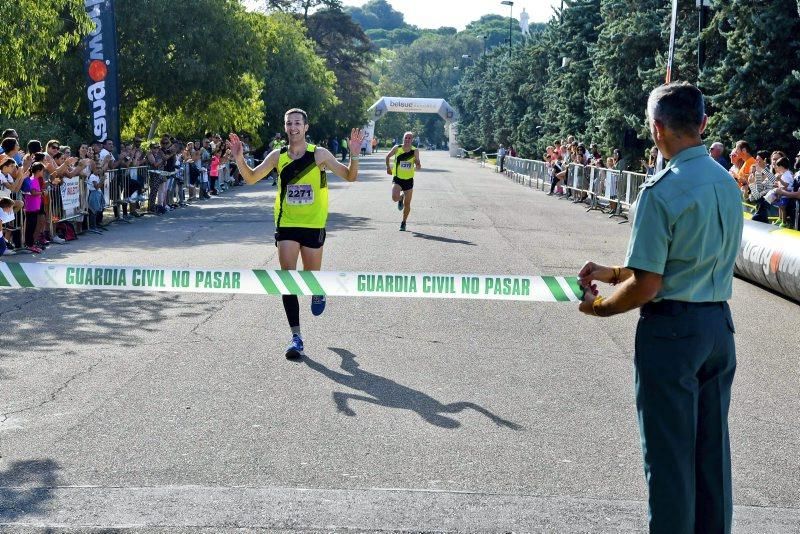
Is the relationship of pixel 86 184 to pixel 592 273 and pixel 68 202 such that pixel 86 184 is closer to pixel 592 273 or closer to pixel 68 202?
pixel 68 202

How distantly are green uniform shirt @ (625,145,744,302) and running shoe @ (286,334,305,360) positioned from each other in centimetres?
495

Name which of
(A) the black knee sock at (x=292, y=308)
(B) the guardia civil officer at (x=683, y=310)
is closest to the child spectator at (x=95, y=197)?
(A) the black knee sock at (x=292, y=308)

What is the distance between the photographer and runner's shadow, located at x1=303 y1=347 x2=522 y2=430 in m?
6.94

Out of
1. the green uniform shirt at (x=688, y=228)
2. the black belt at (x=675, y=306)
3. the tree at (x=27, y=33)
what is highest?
the tree at (x=27, y=33)

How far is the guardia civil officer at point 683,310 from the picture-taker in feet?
13.0

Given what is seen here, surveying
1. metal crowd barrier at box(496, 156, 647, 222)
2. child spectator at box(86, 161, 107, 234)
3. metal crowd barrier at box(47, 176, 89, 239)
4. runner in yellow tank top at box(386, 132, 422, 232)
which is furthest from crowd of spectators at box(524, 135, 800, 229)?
child spectator at box(86, 161, 107, 234)

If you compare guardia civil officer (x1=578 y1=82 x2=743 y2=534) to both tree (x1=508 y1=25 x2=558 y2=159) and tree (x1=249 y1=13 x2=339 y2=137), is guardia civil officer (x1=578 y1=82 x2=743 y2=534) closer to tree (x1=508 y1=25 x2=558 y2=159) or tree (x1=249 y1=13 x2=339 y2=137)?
tree (x1=249 y1=13 x2=339 y2=137)

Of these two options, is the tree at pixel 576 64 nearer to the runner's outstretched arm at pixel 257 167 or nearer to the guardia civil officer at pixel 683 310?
the runner's outstretched arm at pixel 257 167

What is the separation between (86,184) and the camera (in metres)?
19.7

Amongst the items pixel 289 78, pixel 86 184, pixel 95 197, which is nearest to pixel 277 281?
pixel 86 184

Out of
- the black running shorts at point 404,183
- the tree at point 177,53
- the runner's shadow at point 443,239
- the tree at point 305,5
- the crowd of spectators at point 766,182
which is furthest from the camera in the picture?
the tree at point 305,5

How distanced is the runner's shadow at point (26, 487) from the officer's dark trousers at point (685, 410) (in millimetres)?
2831

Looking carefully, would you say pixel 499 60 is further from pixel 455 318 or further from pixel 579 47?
pixel 455 318

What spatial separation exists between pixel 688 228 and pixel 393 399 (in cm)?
379
